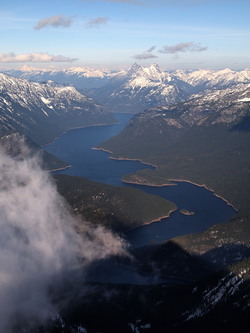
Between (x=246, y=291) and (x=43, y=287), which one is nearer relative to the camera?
(x=246, y=291)

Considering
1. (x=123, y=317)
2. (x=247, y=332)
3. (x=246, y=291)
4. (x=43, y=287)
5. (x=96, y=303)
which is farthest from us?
(x=43, y=287)

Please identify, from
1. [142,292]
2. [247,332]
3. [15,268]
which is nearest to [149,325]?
[142,292]

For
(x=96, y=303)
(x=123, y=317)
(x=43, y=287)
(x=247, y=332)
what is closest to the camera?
(x=247, y=332)

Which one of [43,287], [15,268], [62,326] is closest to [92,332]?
[62,326]

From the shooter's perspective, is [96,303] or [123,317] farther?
[96,303]

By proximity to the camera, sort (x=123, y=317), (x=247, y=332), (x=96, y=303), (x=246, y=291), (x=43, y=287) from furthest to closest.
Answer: (x=43, y=287)
(x=96, y=303)
(x=123, y=317)
(x=246, y=291)
(x=247, y=332)

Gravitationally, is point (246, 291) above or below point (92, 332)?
above

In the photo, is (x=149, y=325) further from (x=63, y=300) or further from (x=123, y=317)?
(x=63, y=300)

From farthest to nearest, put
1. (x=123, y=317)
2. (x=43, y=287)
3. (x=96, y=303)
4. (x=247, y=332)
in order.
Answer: (x=43, y=287)
(x=96, y=303)
(x=123, y=317)
(x=247, y=332)

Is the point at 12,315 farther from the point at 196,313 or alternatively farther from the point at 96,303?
the point at 196,313
